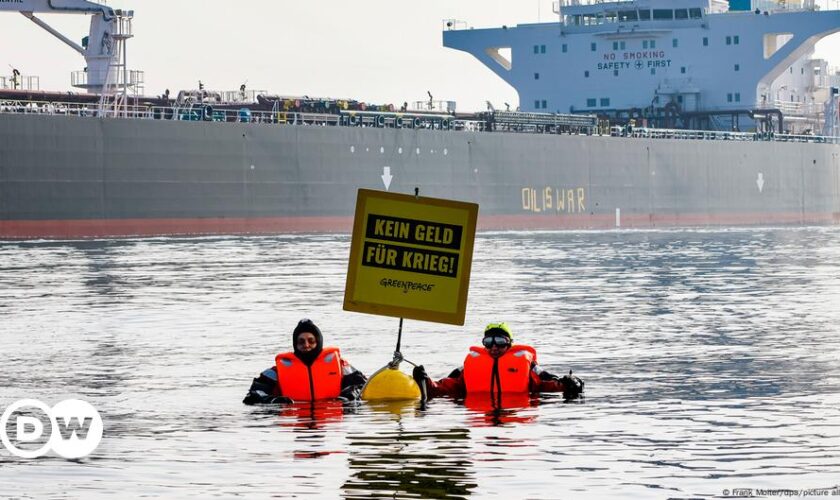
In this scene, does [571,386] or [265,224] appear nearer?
[571,386]

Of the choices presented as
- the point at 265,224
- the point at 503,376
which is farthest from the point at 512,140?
the point at 503,376

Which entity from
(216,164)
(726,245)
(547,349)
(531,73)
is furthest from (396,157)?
(547,349)

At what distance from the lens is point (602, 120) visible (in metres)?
78.1

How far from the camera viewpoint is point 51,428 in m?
13.8

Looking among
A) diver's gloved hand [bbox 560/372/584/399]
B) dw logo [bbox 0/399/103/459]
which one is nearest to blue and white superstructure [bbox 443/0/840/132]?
diver's gloved hand [bbox 560/372/584/399]

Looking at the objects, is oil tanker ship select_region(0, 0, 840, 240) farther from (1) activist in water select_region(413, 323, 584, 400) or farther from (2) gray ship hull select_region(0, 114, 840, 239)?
(1) activist in water select_region(413, 323, 584, 400)

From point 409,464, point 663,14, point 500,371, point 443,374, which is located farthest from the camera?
point 663,14

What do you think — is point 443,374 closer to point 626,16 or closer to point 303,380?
point 303,380

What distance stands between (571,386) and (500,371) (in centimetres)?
75

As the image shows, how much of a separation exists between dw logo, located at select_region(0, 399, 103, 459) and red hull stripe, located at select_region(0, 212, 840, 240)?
38.1 m

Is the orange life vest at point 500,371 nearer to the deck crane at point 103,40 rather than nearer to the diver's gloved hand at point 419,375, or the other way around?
the diver's gloved hand at point 419,375

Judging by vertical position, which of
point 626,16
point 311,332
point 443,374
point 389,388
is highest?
point 626,16

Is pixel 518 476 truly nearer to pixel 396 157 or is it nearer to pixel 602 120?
pixel 396 157

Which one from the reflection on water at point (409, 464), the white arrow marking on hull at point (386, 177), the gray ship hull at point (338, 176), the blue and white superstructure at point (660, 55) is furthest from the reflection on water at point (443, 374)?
the blue and white superstructure at point (660, 55)
